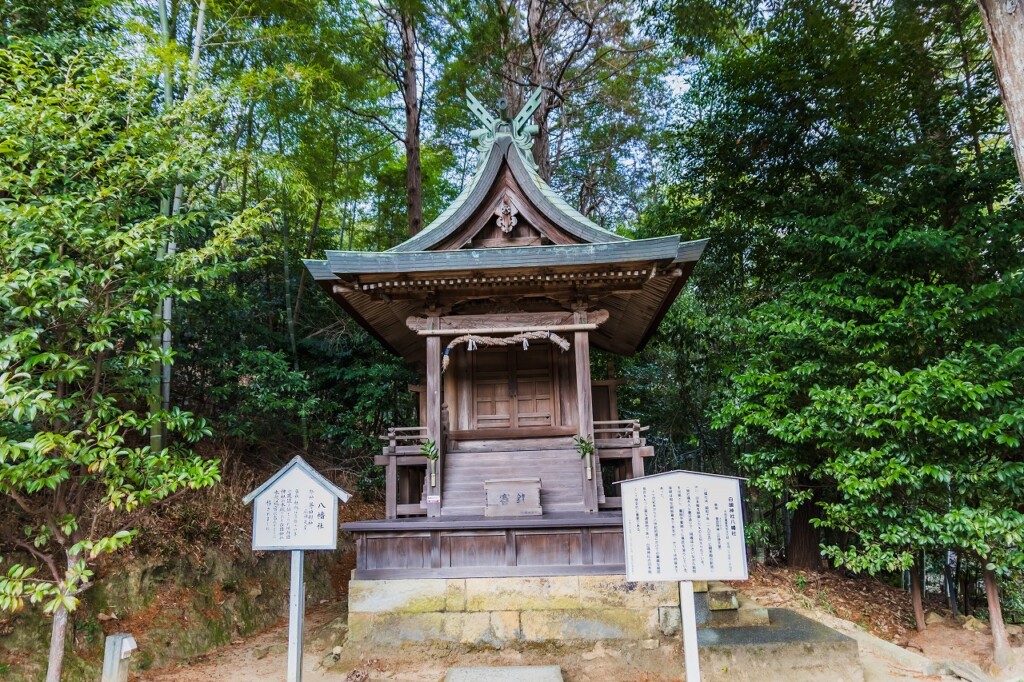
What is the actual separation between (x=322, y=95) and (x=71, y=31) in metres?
4.50

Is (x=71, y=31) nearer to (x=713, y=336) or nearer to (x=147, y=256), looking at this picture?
(x=147, y=256)

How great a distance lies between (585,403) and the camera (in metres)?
7.12

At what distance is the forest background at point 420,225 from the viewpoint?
4730 mm

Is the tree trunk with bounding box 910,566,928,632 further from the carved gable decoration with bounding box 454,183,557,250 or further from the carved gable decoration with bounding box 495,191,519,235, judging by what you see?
the carved gable decoration with bounding box 495,191,519,235

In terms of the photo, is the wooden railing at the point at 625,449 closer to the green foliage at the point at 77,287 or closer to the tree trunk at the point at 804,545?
the tree trunk at the point at 804,545

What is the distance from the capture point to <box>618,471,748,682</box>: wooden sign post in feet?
13.2

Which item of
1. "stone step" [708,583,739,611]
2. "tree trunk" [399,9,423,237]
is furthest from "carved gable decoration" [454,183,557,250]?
"tree trunk" [399,9,423,237]

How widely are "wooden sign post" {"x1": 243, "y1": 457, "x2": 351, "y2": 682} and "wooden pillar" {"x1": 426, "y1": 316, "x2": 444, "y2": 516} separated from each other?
2.35 meters

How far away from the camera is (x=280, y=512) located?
466cm

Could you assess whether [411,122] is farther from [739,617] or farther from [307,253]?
[739,617]

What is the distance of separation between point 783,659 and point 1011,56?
17.8ft

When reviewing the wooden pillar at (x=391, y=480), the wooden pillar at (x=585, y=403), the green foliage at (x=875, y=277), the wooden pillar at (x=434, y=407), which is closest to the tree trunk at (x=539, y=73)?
the green foliage at (x=875, y=277)

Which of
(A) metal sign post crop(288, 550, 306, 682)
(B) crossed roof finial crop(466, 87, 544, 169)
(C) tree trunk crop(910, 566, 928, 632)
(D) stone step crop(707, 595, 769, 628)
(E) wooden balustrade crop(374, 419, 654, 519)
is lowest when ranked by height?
(C) tree trunk crop(910, 566, 928, 632)

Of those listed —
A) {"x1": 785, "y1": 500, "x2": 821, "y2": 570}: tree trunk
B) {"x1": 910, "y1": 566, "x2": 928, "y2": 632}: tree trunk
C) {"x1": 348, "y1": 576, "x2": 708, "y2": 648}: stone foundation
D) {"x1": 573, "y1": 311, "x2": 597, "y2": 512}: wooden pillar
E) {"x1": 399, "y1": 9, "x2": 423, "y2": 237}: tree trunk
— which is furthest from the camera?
{"x1": 399, "y1": 9, "x2": 423, "y2": 237}: tree trunk
